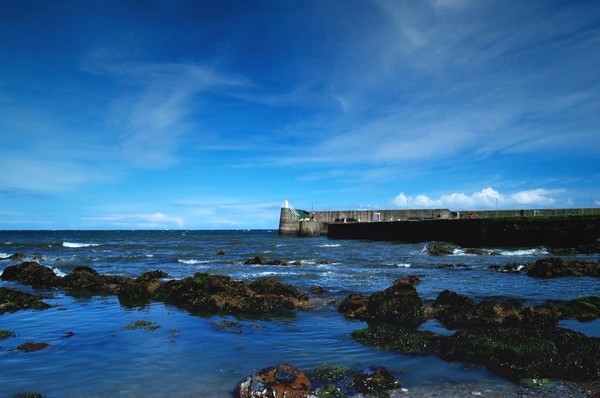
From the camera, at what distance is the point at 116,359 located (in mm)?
5988

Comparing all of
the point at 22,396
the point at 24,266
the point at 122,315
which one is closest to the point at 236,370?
the point at 22,396

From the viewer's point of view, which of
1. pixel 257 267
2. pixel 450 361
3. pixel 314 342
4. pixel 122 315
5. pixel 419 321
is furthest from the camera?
pixel 257 267

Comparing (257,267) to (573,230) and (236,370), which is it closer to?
(236,370)

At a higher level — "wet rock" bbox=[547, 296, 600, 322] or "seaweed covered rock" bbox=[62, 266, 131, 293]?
"wet rock" bbox=[547, 296, 600, 322]

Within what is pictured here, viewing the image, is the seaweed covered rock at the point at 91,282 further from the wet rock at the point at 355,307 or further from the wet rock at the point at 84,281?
the wet rock at the point at 355,307

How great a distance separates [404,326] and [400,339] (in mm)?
1287

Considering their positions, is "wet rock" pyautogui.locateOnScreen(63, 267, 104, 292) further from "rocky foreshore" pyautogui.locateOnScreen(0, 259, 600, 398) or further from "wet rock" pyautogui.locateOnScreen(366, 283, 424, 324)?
"wet rock" pyautogui.locateOnScreen(366, 283, 424, 324)

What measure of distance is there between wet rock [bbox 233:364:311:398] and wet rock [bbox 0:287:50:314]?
7974 mm

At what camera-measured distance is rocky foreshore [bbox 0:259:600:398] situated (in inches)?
193

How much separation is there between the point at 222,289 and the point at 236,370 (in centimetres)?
567

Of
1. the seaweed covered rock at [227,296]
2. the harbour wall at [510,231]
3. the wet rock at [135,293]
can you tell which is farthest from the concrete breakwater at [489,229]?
the wet rock at [135,293]

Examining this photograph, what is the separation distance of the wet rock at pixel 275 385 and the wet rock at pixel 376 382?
2.02ft

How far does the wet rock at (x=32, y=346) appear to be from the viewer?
6.51 m

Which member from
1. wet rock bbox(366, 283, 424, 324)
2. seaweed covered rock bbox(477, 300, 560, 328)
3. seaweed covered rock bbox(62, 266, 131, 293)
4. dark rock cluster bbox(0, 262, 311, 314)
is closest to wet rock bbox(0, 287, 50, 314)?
dark rock cluster bbox(0, 262, 311, 314)
